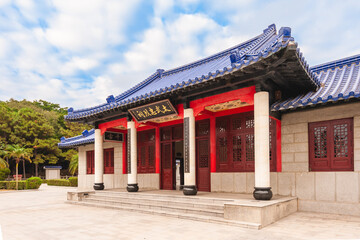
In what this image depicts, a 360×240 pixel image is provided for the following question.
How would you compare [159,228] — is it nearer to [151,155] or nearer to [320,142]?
[320,142]

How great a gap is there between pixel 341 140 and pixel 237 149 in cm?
280

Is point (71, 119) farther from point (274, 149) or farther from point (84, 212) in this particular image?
point (274, 149)

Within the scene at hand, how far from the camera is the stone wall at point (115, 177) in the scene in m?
11.2

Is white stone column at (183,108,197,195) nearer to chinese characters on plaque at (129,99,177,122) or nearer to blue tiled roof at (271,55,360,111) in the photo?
chinese characters on plaque at (129,99,177,122)

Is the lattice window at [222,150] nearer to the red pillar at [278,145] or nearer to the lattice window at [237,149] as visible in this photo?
the lattice window at [237,149]

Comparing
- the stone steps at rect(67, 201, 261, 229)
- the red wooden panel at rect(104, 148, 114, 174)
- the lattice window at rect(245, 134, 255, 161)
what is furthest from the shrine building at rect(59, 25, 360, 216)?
the red wooden panel at rect(104, 148, 114, 174)

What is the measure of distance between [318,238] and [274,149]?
129 inches

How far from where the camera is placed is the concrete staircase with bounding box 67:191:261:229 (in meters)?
6.50

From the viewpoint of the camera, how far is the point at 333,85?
721 centimetres

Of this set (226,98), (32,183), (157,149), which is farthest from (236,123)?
(32,183)

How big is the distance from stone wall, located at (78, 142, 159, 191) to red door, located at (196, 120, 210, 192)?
2094mm

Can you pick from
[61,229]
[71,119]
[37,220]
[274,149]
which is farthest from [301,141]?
[71,119]

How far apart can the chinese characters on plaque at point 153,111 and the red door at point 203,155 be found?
1.40 m

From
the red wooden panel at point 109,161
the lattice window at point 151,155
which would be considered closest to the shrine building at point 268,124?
the lattice window at point 151,155
